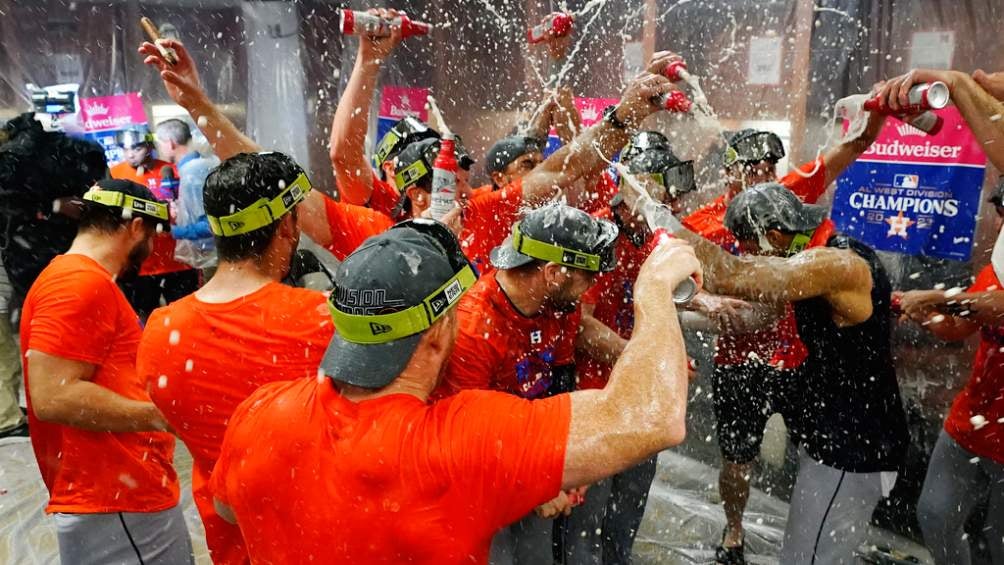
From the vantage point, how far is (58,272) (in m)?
2.56

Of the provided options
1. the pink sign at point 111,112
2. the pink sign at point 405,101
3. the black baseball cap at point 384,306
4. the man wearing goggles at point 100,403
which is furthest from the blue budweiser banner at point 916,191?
the pink sign at point 111,112

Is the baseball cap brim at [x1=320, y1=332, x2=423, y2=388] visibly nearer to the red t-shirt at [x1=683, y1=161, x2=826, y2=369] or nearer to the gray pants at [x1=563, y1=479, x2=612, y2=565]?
the gray pants at [x1=563, y1=479, x2=612, y2=565]

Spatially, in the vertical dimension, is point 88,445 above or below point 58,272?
below

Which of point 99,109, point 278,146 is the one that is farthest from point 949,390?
point 99,109

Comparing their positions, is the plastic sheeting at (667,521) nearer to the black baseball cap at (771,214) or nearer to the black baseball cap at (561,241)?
the black baseball cap at (771,214)

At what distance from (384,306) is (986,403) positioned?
297cm

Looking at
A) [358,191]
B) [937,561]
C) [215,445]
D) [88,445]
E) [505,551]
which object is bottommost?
[937,561]

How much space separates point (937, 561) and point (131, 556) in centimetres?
347

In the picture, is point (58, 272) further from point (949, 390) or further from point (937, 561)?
point (949, 390)

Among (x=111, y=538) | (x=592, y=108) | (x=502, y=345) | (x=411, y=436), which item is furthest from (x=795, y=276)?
(x=592, y=108)

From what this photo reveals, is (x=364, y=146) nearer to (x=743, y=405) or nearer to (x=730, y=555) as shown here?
(x=743, y=405)

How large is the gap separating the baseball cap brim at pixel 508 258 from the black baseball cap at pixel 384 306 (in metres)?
1.13

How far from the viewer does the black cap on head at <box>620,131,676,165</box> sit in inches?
173

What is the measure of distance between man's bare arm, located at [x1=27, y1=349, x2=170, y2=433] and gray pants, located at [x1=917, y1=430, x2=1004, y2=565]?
334cm
